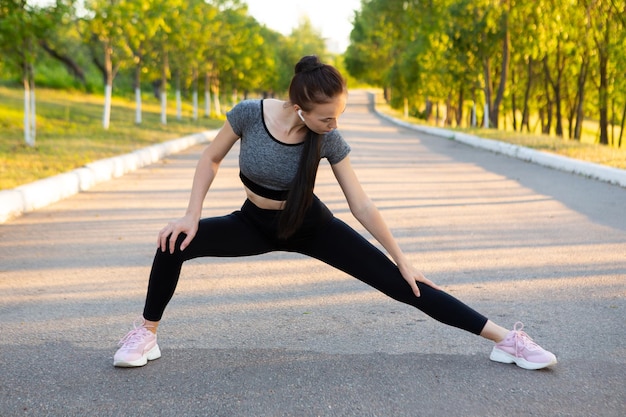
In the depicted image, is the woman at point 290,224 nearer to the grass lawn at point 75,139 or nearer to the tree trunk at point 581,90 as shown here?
the grass lawn at point 75,139

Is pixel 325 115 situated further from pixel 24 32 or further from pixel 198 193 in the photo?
pixel 24 32

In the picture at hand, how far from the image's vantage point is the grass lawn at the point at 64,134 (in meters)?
13.0

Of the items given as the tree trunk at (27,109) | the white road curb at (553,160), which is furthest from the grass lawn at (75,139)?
the white road curb at (553,160)

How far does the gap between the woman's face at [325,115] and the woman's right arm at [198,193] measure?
17.9 inches

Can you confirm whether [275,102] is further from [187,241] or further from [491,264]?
[491,264]

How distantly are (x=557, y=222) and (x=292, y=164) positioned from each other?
227 inches

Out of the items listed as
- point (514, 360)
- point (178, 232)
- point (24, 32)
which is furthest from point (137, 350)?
point (24, 32)

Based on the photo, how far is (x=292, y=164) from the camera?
11.8ft

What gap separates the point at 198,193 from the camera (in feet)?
12.3

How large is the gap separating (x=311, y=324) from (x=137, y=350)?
114 cm

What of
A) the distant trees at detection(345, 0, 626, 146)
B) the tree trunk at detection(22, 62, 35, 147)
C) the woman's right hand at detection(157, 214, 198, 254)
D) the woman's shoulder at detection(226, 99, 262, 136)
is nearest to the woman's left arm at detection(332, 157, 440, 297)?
the woman's shoulder at detection(226, 99, 262, 136)

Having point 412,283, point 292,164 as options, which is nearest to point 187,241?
point 292,164

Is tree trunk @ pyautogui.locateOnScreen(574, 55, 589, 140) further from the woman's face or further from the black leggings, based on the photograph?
the woman's face

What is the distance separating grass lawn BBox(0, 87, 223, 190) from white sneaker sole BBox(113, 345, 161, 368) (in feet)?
22.2
